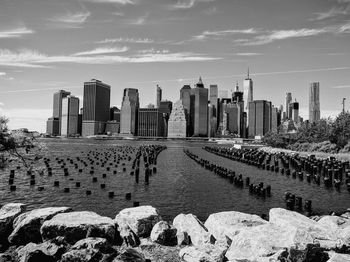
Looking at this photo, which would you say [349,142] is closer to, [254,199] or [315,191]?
[315,191]

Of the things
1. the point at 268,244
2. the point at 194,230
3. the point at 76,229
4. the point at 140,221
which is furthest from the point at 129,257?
the point at 268,244

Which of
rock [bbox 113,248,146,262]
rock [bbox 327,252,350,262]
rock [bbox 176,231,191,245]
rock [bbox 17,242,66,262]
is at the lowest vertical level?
rock [bbox 176,231,191,245]

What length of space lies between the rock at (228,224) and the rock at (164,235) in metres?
2.52

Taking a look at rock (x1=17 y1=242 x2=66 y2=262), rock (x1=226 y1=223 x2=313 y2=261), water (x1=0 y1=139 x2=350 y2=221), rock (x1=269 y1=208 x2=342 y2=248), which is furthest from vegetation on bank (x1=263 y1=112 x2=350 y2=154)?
rock (x1=17 y1=242 x2=66 y2=262)

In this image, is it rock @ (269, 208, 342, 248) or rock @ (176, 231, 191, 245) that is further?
rock @ (176, 231, 191, 245)

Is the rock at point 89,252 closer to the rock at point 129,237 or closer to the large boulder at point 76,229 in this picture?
the large boulder at point 76,229

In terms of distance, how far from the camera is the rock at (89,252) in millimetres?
13992

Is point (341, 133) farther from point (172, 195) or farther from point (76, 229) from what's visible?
point (76, 229)

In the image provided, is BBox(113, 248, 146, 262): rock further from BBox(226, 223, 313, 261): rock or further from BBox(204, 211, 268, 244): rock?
BBox(204, 211, 268, 244): rock

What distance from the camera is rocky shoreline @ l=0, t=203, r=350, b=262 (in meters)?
13.9

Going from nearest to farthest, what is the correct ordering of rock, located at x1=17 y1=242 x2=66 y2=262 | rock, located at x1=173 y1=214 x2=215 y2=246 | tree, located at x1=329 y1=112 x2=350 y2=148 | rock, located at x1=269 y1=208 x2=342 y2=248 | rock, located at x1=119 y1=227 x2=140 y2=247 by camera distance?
1. rock, located at x1=17 y1=242 x2=66 y2=262
2. rock, located at x1=269 y1=208 x2=342 y2=248
3. rock, located at x1=119 y1=227 x2=140 y2=247
4. rock, located at x1=173 y1=214 x2=215 y2=246
5. tree, located at x1=329 y1=112 x2=350 y2=148

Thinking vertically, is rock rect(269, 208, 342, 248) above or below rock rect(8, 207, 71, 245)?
above

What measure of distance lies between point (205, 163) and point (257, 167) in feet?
41.8

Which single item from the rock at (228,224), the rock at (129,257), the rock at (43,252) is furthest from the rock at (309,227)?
the rock at (43,252)
